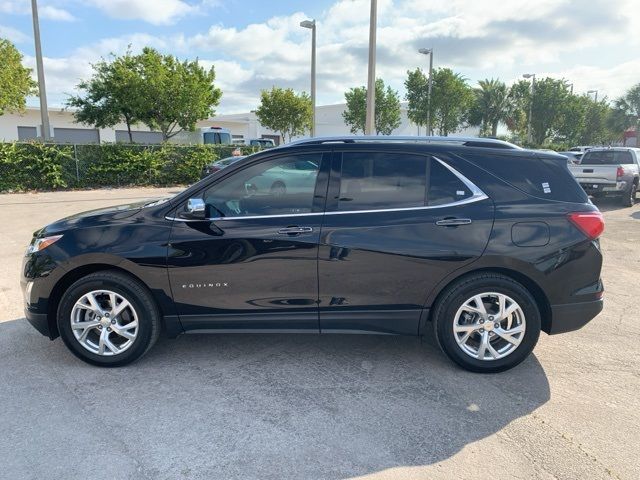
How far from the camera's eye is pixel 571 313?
3611 millimetres

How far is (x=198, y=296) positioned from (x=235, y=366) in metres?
0.65

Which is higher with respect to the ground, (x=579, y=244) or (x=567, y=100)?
(x=567, y=100)

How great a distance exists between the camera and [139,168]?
19297mm

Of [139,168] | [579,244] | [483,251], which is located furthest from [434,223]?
[139,168]

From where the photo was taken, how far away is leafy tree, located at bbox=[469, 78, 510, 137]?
42625 mm

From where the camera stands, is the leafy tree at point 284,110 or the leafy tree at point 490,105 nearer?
the leafy tree at point 284,110

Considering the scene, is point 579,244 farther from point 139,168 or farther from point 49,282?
point 139,168

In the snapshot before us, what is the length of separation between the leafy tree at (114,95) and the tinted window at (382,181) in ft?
64.9

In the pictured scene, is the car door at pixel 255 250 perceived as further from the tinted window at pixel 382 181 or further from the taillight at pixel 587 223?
the taillight at pixel 587 223

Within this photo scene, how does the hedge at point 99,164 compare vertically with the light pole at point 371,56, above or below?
below

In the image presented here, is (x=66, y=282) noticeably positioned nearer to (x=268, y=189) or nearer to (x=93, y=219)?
(x=93, y=219)

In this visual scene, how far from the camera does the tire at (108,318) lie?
368cm

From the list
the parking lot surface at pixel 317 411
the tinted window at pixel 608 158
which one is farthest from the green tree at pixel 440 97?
the parking lot surface at pixel 317 411

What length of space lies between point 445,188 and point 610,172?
1282 centimetres
